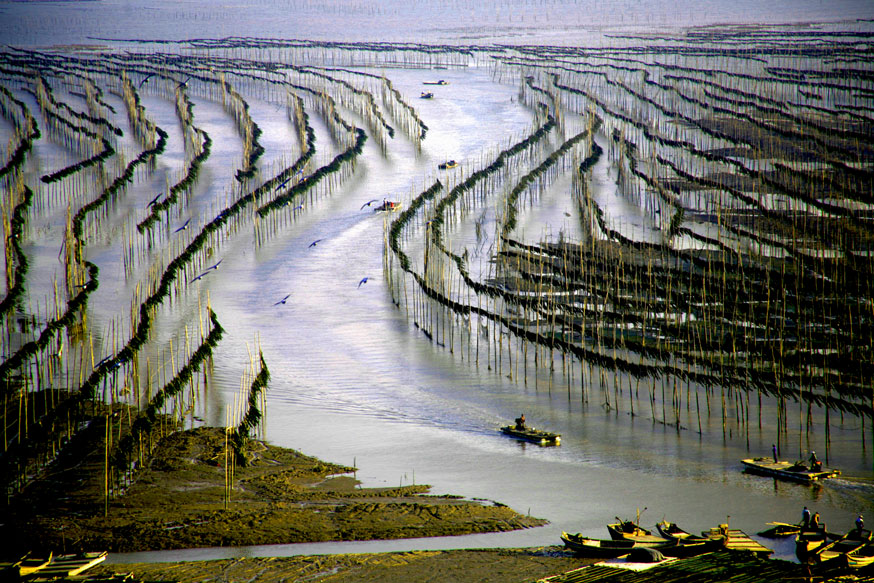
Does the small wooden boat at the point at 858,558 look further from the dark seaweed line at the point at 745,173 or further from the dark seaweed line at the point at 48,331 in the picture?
the dark seaweed line at the point at 745,173

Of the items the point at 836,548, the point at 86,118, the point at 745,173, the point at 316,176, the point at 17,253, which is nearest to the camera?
the point at 836,548

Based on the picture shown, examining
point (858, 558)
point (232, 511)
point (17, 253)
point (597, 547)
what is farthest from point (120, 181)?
point (858, 558)

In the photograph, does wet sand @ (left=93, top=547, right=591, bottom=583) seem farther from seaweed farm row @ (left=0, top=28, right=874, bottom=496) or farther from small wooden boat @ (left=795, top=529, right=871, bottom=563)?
seaweed farm row @ (left=0, top=28, right=874, bottom=496)

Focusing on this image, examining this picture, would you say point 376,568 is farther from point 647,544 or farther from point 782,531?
point 782,531

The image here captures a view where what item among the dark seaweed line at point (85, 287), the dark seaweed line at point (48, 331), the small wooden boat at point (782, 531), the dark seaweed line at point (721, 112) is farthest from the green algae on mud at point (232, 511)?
the dark seaweed line at point (721, 112)

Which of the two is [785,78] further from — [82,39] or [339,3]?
[339,3]

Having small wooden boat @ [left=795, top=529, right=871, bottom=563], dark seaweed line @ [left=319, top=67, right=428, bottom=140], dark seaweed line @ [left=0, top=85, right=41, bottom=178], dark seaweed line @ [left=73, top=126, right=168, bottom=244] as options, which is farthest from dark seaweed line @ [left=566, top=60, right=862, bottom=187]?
dark seaweed line @ [left=0, top=85, right=41, bottom=178]
